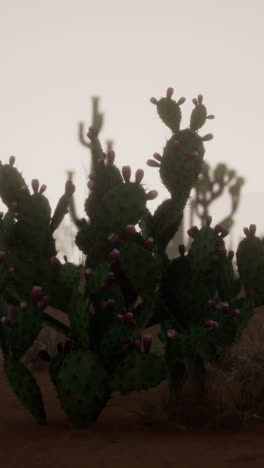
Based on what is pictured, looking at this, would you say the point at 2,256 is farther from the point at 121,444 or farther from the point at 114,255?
the point at 121,444

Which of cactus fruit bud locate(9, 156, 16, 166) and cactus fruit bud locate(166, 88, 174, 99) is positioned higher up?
cactus fruit bud locate(166, 88, 174, 99)

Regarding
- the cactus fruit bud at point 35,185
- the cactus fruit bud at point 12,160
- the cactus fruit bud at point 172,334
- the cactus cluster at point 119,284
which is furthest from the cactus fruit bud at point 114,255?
the cactus fruit bud at point 12,160

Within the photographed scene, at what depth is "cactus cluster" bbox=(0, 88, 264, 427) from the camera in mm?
4812

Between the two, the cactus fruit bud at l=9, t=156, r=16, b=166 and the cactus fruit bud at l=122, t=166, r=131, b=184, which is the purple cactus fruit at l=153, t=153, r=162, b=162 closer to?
the cactus fruit bud at l=122, t=166, r=131, b=184

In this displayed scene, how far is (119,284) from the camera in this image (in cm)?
543

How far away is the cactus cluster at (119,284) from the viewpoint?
4.81 meters

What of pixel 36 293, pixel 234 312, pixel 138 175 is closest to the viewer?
pixel 36 293

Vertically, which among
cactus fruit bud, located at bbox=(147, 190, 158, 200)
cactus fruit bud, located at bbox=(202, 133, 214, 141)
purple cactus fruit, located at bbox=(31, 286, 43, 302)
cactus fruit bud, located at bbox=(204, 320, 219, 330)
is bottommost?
cactus fruit bud, located at bbox=(204, 320, 219, 330)

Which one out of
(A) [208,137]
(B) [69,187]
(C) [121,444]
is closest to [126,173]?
(B) [69,187]

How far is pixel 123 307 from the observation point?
16.9ft

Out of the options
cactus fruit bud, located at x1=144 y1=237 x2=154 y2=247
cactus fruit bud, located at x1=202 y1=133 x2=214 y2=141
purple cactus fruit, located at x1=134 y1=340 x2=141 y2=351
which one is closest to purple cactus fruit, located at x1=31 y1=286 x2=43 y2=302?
purple cactus fruit, located at x1=134 y1=340 x2=141 y2=351

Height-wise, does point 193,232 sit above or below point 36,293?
above

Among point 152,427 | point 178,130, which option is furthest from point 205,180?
point 152,427

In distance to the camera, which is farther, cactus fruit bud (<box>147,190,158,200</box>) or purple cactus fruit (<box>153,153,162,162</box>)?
purple cactus fruit (<box>153,153,162,162</box>)
